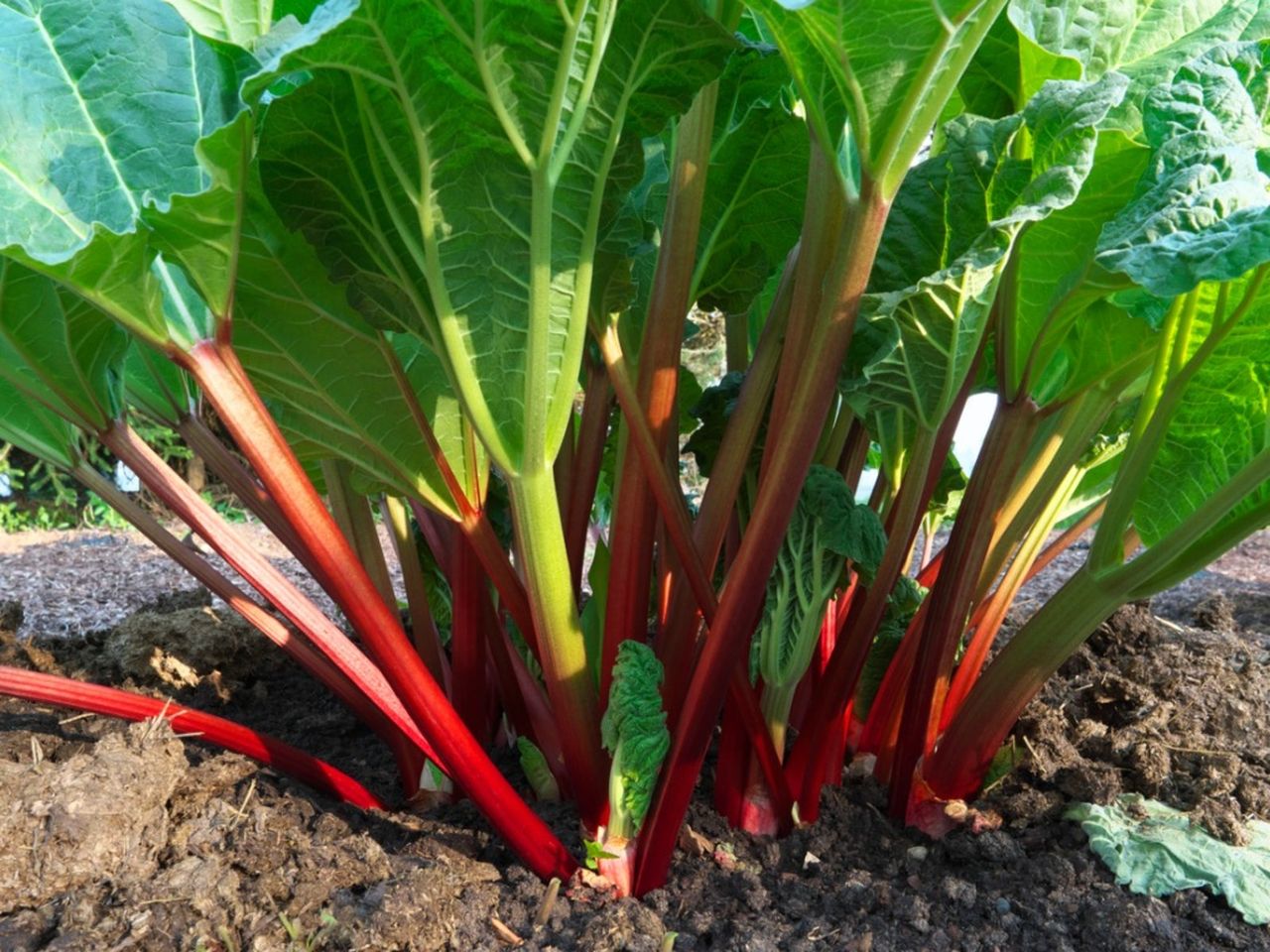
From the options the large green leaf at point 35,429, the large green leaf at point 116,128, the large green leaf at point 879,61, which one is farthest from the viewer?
the large green leaf at point 35,429

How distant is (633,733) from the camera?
4.70 ft

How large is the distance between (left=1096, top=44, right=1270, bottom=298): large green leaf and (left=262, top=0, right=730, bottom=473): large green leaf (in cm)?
51

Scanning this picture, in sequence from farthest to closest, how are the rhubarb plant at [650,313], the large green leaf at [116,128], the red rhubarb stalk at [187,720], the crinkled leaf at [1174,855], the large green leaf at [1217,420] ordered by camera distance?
1. the red rhubarb stalk at [187,720]
2. the crinkled leaf at [1174,855]
3. the large green leaf at [1217,420]
4. the large green leaf at [116,128]
5. the rhubarb plant at [650,313]

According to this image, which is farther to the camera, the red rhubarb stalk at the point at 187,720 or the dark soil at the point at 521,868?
the red rhubarb stalk at the point at 187,720

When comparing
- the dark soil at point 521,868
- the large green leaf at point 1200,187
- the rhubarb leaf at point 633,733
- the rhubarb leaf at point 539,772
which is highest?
the large green leaf at point 1200,187

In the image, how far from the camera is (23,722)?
1.93m

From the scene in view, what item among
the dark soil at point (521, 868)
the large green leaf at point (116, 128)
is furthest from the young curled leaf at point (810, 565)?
the large green leaf at point (116, 128)

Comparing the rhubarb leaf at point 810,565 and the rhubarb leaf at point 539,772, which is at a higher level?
the rhubarb leaf at point 810,565

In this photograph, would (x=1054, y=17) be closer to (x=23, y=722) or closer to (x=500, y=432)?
(x=500, y=432)

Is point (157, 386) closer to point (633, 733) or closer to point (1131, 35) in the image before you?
point (633, 733)

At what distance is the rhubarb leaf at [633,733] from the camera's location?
4.67ft

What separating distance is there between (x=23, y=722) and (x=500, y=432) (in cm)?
121

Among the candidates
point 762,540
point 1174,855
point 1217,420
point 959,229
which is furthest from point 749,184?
point 1174,855

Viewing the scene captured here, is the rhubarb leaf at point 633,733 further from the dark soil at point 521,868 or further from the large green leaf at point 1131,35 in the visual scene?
the large green leaf at point 1131,35
